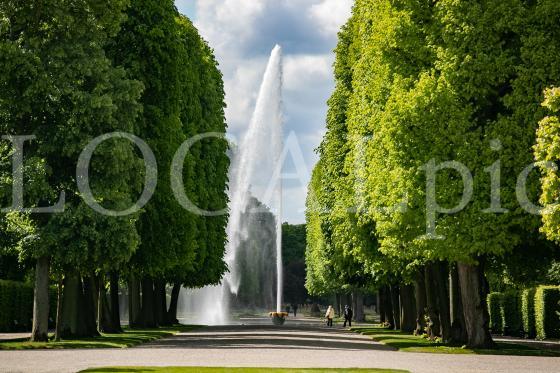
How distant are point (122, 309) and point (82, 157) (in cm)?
10390

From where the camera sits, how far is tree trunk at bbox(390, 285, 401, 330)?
200 ft

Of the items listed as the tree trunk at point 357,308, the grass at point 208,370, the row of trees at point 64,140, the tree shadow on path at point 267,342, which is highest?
the row of trees at point 64,140

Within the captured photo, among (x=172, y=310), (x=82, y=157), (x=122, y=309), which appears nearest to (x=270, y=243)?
(x=172, y=310)

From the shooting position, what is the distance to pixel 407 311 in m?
55.8

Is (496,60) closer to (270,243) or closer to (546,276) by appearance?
(546,276)

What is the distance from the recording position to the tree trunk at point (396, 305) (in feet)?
200

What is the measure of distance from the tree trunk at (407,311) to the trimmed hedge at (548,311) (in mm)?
7501

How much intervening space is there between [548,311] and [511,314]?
27.8 feet

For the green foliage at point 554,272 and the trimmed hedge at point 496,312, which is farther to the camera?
the trimmed hedge at point 496,312

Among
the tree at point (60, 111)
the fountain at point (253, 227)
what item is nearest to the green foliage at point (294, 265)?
the fountain at point (253, 227)

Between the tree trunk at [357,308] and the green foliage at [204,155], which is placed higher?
the green foliage at [204,155]

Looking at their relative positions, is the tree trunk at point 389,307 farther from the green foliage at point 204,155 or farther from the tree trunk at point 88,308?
the tree trunk at point 88,308

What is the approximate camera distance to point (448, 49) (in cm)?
3275

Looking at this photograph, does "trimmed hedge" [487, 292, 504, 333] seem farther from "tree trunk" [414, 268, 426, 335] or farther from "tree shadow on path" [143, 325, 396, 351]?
"tree shadow on path" [143, 325, 396, 351]
